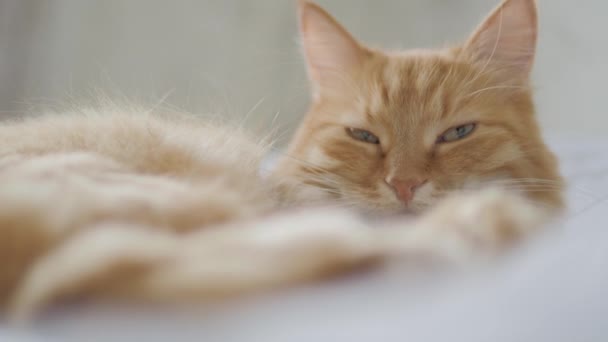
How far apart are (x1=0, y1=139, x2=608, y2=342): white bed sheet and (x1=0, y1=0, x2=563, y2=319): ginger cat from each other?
0.02 metres

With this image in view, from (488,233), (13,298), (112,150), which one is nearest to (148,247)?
(13,298)

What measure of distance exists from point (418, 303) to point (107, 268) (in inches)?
12.2

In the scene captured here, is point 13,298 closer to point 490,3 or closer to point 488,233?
point 488,233

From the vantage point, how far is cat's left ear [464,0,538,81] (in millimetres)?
1390

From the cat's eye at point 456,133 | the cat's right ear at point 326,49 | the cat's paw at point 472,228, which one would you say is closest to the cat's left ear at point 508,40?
the cat's eye at point 456,133

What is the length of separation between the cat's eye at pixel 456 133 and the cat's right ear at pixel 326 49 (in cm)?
31

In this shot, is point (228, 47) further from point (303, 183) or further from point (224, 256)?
point (224, 256)

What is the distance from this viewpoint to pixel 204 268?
57 centimetres

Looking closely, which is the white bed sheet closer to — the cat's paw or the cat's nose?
the cat's paw

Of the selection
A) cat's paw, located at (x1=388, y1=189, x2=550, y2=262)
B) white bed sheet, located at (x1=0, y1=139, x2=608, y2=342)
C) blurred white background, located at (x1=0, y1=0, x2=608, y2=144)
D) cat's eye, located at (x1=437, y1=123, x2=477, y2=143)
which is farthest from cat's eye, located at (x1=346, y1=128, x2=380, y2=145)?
blurred white background, located at (x1=0, y1=0, x2=608, y2=144)

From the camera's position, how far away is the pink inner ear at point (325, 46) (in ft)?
4.97

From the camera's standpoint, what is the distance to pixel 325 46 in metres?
1.57

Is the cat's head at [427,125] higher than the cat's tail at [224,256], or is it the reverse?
the cat's head at [427,125]

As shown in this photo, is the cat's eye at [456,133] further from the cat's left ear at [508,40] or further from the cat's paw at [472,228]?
the cat's paw at [472,228]
